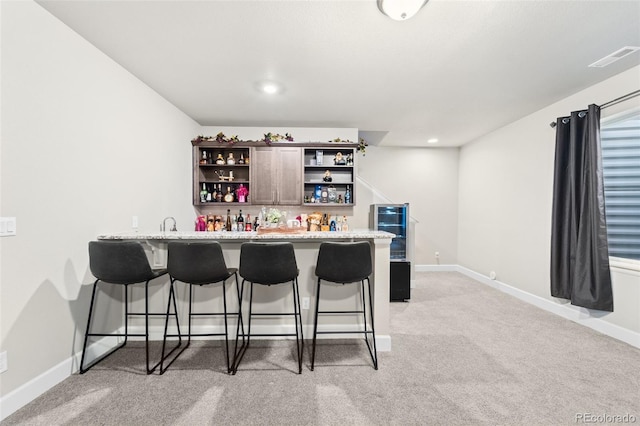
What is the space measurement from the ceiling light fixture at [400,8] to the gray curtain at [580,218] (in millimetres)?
2499

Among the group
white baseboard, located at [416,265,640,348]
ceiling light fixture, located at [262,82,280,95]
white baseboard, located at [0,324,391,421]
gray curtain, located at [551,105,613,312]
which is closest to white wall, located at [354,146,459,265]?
white baseboard, located at [416,265,640,348]

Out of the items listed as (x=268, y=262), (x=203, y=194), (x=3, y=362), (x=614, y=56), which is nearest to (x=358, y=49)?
(x=268, y=262)

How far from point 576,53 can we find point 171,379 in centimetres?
426

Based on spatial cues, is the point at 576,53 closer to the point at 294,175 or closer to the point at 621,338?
the point at 621,338

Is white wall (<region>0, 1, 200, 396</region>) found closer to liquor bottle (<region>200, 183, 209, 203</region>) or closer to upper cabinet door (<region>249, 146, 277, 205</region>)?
liquor bottle (<region>200, 183, 209, 203</region>)

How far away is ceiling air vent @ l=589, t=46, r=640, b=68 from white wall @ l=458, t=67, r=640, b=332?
388 mm

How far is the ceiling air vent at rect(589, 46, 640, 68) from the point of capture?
2.16 m

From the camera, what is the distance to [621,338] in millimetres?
2566

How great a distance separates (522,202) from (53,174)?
17.3 ft

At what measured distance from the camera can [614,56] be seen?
2.27 m

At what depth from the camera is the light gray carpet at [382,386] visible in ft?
5.31

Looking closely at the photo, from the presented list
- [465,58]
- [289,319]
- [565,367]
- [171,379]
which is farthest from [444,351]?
[465,58]

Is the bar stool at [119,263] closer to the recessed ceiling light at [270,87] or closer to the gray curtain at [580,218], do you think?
the recessed ceiling light at [270,87]

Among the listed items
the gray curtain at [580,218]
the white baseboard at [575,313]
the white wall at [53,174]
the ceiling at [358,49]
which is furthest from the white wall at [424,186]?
the white wall at [53,174]
